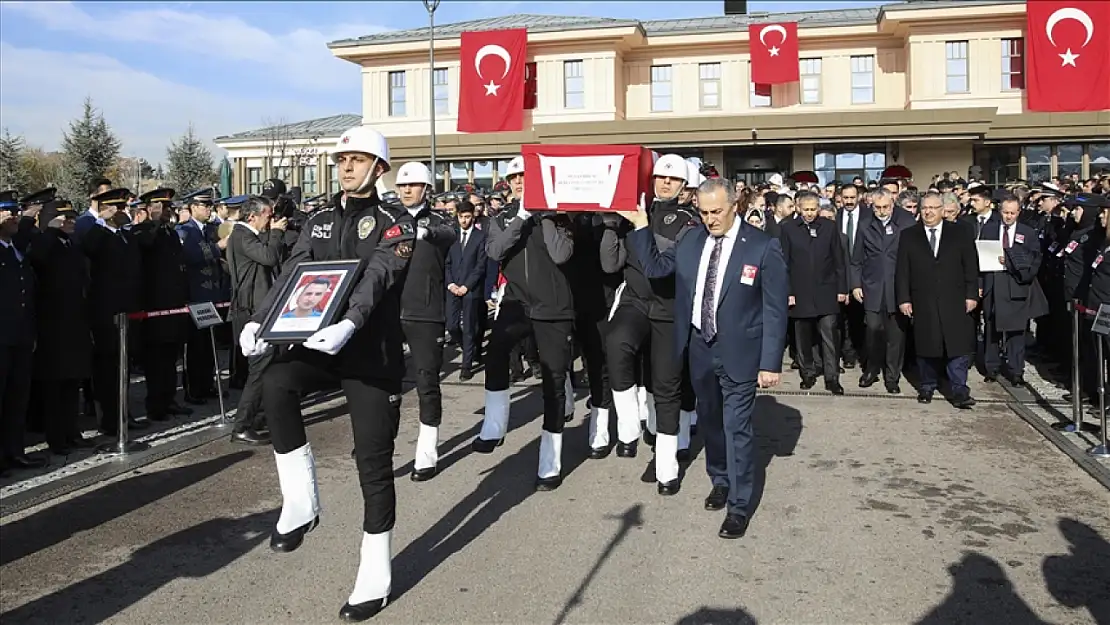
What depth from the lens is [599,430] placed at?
8.13 metres

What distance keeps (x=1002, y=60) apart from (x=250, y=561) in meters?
36.7

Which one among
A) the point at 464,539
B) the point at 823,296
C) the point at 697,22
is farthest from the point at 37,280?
the point at 697,22

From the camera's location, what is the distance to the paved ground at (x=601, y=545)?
4.74 meters

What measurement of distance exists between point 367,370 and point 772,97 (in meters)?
34.9

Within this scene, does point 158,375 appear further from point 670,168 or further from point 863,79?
point 863,79

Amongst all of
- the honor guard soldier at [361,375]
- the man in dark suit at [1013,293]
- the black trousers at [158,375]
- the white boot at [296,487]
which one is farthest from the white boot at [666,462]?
the man in dark suit at [1013,293]

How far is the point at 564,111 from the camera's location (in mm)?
38094

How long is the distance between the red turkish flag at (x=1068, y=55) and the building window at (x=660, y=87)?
1298 centimetres

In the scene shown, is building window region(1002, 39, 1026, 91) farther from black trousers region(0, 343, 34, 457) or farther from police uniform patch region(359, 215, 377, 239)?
police uniform patch region(359, 215, 377, 239)

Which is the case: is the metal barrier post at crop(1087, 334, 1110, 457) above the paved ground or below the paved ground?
above

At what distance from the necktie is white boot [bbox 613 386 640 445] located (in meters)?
1.61

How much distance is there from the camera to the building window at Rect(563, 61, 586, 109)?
38156mm

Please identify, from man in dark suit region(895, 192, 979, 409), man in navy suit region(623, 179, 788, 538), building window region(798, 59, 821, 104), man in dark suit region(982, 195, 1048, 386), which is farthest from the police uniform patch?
building window region(798, 59, 821, 104)

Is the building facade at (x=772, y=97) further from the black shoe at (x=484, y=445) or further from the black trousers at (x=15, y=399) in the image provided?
the black trousers at (x=15, y=399)
